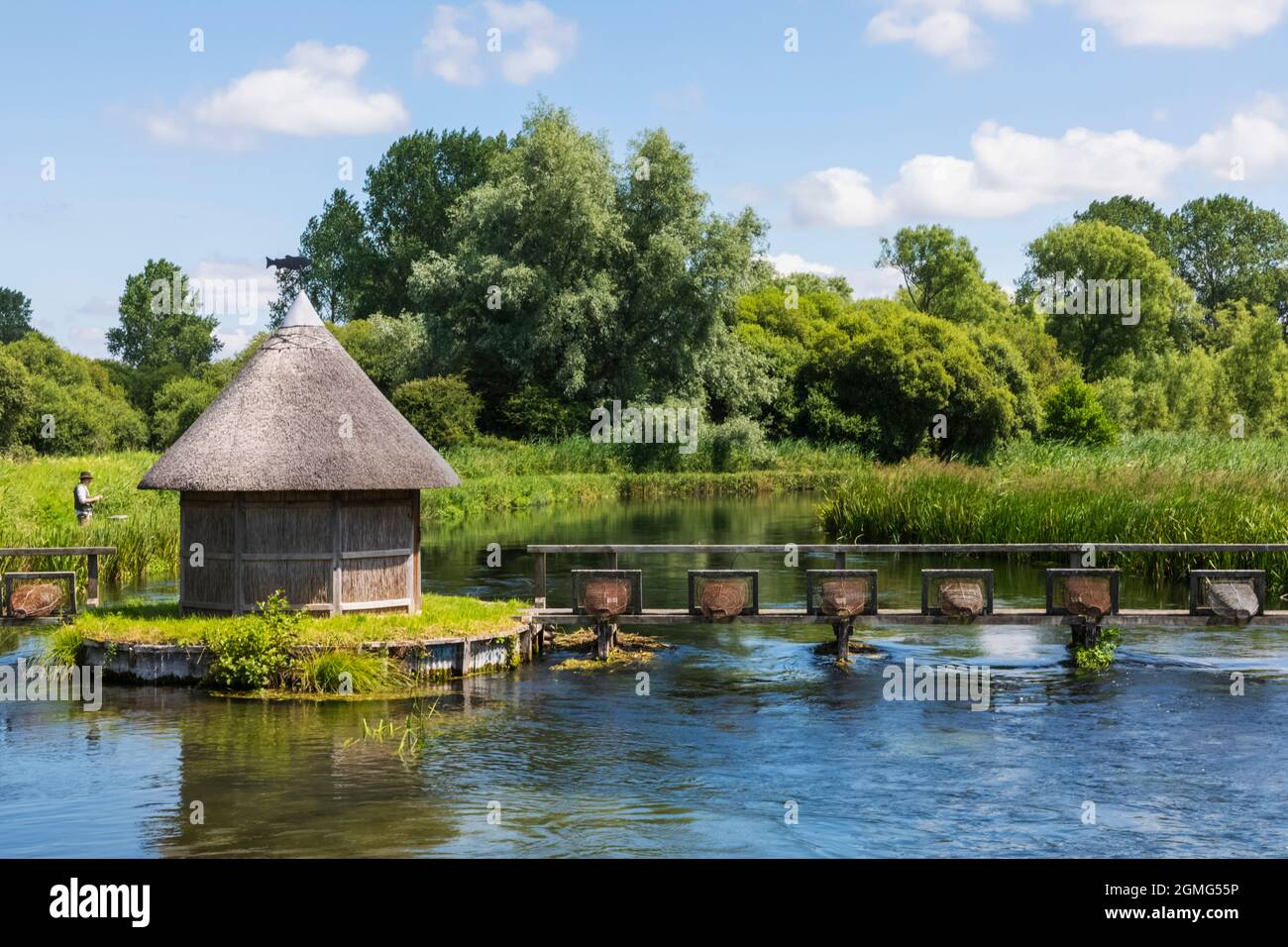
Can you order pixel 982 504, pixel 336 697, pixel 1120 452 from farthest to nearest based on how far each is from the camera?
1. pixel 1120 452
2. pixel 982 504
3. pixel 336 697

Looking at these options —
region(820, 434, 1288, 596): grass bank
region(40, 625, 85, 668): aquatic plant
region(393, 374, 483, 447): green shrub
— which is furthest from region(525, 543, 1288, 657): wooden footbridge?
region(393, 374, 483, 447): green shrub

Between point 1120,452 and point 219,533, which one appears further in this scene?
point 1120,452

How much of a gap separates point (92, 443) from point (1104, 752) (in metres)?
67.5

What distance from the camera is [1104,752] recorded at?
629 inches

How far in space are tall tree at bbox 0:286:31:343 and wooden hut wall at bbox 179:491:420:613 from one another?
432ft

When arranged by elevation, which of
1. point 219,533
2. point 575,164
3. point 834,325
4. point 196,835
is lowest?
point 196,835

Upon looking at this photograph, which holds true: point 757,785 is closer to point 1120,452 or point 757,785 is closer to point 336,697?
point 336,697

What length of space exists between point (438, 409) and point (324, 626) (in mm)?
40432

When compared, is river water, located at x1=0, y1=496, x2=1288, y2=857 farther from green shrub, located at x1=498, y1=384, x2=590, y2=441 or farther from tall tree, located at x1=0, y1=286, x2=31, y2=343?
tall tree, located at x1=0, y1=286, x2=31, y2=343

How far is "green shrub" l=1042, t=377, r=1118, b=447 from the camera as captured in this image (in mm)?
71700

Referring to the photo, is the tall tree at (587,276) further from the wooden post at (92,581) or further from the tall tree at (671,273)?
the wooden post at (92,581)

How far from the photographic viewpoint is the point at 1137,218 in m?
113
